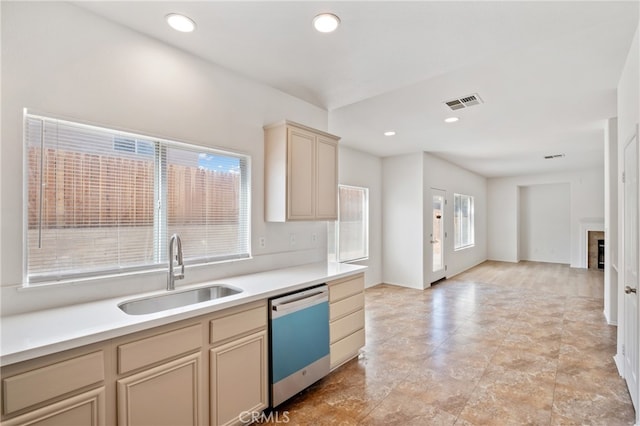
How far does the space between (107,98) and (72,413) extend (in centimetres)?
174

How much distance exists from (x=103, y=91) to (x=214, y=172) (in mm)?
915

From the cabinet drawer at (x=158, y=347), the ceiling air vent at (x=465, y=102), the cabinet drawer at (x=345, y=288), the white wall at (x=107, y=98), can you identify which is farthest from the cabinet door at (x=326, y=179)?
the cabinet drawer at (x=158, y=347)

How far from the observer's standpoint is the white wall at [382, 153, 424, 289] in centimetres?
598

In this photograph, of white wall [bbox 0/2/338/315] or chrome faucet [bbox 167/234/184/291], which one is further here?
chrome faucet [bbox 167/234/184/291]

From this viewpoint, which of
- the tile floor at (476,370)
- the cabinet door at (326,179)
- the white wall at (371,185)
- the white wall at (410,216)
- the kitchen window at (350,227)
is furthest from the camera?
the white wall at (410,216)

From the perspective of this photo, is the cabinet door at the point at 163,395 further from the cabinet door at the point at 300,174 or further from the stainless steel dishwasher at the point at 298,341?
the cabinet door at the point at 300,174

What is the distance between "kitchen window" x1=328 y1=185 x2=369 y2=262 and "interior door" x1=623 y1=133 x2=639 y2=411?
3.55 metres

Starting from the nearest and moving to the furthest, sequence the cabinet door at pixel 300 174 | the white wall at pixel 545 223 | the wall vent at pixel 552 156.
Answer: the cabinet door at pixel 300 174 → the wall vent at pixel 552 156 → the white wall at pixel 545 223

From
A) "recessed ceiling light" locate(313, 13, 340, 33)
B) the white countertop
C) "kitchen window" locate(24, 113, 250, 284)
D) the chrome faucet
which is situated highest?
Answer: "recessed ceiling light" locate(313, 13, 340, 33)

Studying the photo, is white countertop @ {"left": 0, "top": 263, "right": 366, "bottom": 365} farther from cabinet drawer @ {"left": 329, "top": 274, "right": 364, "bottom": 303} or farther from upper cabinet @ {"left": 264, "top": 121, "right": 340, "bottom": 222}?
upper cabinet @ {"left": 264, "top": 121, "right": 340, "bottom": 222}

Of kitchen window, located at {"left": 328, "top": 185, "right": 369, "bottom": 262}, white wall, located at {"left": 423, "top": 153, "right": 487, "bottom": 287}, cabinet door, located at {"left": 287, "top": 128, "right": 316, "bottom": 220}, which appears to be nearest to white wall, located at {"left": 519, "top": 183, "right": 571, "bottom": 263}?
white wall, located at {"left": 423, "top": 153, "right": 487, "bottom": 287}

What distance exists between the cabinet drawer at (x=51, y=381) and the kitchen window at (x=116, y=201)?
0.66m

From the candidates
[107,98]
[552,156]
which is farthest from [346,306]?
[552,156]

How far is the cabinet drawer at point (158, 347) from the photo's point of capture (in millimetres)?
1504
